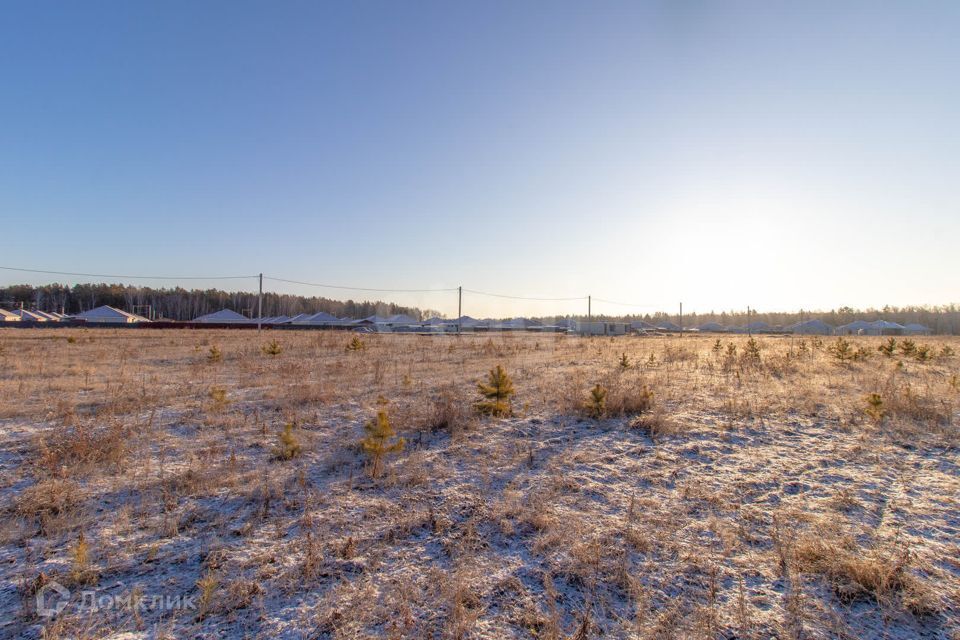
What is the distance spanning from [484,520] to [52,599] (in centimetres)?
333

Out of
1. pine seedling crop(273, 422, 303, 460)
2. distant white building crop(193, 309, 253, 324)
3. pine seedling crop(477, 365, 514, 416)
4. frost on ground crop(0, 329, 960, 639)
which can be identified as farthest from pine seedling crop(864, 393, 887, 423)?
distant white building crop(193, 309, 253, 324)

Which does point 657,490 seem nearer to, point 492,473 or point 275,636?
point 492,473

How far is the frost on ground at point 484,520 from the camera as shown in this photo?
109 inches

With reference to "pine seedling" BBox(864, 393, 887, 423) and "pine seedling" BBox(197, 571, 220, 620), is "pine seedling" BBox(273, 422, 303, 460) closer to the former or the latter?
"pine seedling" BBox(197, 571, 220, 620)

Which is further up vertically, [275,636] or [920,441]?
[920,441]

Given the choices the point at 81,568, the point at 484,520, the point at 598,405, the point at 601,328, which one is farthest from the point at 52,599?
the point at 601,328

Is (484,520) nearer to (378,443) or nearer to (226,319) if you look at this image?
(378,443)

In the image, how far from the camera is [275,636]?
2.56 meters

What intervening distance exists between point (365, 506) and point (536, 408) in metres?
4.69

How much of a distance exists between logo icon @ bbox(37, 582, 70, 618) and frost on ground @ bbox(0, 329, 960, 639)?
0.03 m

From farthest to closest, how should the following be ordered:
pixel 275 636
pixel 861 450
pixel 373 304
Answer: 1. pixel 373 304
2. pixel 861 450
3. pixel 275 636

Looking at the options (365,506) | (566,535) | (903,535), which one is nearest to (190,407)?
(365,506)

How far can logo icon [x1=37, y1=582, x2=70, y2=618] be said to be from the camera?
8.89 ft

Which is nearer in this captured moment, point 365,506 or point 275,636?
point 275,636
